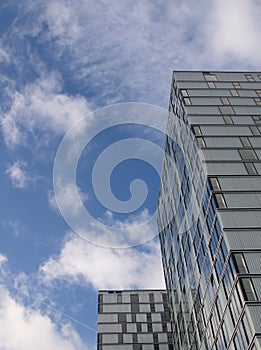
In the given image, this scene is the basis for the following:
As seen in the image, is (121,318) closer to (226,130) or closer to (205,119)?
(205,119)

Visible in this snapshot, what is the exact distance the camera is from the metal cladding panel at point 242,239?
114 feet

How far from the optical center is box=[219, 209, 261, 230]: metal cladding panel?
36.9 metres

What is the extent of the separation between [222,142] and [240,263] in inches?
705

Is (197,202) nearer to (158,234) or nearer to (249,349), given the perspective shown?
(249,349)

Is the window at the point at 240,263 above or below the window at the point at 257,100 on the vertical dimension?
below

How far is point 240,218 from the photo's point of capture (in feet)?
123

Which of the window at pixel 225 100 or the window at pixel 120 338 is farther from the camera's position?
the window at pixel 120 338

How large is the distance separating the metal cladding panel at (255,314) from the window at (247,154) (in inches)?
765

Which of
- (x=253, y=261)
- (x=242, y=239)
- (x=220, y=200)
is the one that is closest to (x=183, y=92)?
(x=220, y=200)

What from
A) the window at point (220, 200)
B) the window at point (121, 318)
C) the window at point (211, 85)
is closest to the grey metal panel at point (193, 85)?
the window at point (211, 85)

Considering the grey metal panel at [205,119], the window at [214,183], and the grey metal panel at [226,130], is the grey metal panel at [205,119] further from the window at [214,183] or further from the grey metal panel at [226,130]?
the window at [214,183]

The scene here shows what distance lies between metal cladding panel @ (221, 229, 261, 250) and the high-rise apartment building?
0.09m

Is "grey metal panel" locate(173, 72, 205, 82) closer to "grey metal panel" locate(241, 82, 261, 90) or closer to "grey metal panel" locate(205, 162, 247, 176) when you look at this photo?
"grey metal panel" locate(241, 82, 261, 90)

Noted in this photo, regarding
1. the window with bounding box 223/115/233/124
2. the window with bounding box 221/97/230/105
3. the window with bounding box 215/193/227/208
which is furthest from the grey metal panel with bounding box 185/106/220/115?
the window with bounding box 215/193/227/208
